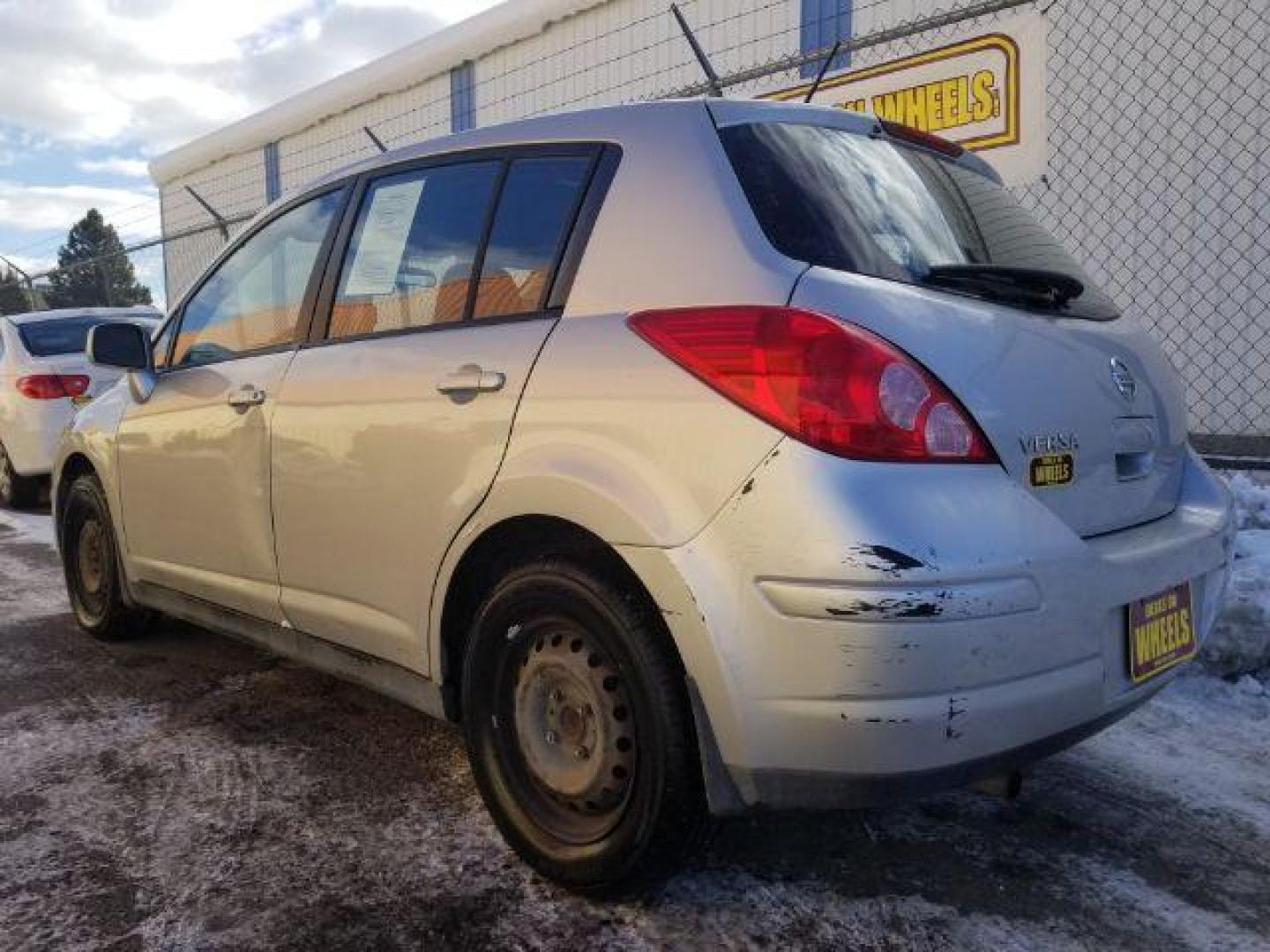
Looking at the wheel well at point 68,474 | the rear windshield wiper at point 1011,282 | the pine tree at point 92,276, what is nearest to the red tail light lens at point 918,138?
the rear windshield wiper at point 1011,282

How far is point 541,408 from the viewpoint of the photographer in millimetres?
2273

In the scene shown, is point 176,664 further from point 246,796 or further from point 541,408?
point 541,408

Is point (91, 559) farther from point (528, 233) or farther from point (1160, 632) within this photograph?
point (1160, 632)

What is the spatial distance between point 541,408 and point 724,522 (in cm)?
56

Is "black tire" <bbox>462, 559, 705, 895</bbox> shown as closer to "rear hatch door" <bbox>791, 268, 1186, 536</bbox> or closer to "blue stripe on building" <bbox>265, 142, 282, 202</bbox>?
"rear hatch door" <bbox>791, 268, 1186, 536</bbox>

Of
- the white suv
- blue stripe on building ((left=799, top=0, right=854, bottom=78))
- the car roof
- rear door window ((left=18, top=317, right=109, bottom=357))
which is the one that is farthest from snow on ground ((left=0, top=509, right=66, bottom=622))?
blue stripe on building ((left=799, top=0, right=854, bottom=78))

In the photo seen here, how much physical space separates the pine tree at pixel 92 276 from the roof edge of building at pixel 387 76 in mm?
14531

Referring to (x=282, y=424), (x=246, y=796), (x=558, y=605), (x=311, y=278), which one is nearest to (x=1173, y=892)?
(x=558, y=605)

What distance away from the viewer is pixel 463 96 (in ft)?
46.4

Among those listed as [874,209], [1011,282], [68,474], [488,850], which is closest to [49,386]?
[68,474]

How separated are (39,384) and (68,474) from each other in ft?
12.2

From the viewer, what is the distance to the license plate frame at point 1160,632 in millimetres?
2133

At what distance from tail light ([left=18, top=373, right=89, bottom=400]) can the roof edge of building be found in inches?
269

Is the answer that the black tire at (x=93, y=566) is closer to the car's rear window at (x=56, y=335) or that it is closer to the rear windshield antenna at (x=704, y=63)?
the rear windshield antenna at (x=704, y=63)
